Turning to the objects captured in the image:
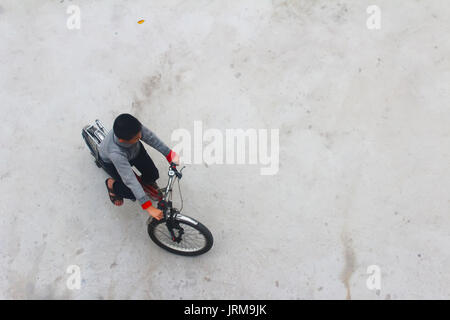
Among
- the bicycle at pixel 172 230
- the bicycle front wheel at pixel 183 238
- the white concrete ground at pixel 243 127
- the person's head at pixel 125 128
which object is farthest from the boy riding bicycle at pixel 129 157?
the white concrete ground at pixel 243 127

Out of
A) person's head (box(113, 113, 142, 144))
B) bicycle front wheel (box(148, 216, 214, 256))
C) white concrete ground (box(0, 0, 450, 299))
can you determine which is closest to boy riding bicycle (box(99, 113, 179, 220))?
person's head (box(113, 113, 142, 144))

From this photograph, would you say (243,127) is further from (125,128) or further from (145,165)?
(125,128)

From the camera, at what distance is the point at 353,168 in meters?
3.81

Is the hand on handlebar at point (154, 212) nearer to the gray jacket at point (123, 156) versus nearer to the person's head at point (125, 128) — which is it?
the gray jacket at point (123, 156)

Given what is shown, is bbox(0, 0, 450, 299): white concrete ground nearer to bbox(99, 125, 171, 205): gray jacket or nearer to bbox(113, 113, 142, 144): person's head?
bbox(99, 125, 171, 205): gray jacket

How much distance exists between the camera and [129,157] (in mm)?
3049

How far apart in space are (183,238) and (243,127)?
129 cm

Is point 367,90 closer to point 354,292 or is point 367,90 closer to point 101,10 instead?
point 354,292

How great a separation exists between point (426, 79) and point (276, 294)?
2734 mm

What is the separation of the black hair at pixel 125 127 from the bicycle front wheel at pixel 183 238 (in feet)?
2.89

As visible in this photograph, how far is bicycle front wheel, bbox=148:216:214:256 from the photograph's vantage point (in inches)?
128

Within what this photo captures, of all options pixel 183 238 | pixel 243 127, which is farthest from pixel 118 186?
pixel 243 127

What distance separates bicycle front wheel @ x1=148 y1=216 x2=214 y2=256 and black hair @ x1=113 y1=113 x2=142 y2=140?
88 cm

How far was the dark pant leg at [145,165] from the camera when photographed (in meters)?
3.22
